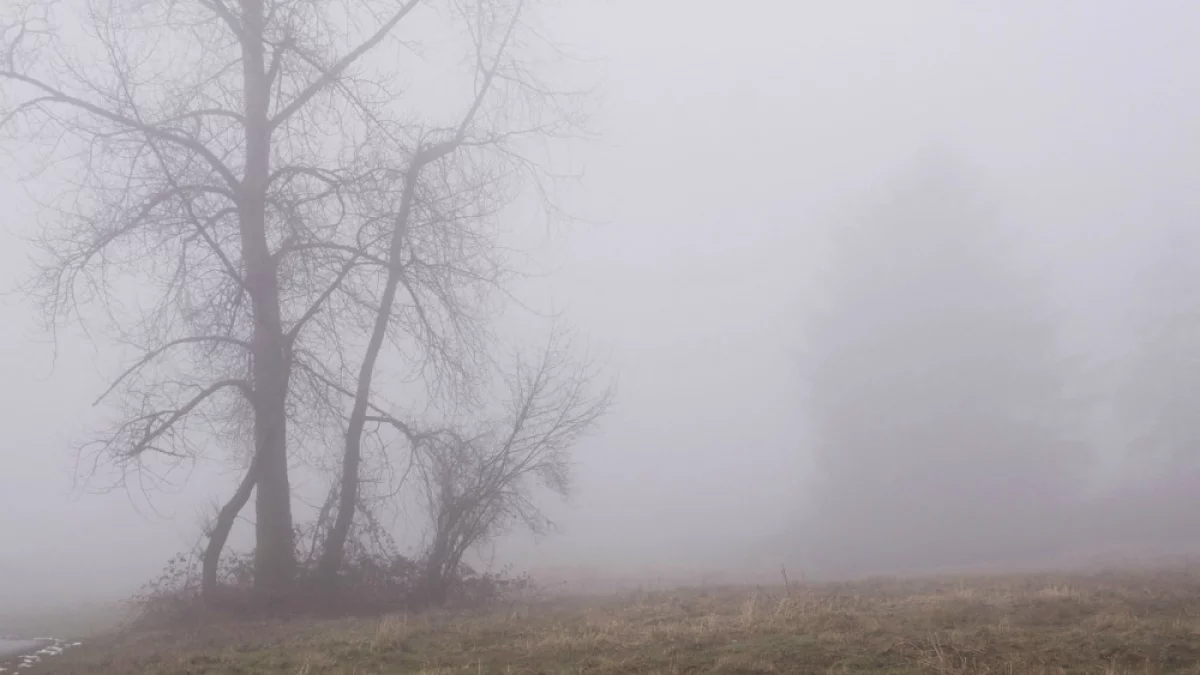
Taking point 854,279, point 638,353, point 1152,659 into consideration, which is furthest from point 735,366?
point 1152,659

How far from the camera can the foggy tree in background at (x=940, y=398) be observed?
1268 inches

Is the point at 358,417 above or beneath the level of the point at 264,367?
beneath

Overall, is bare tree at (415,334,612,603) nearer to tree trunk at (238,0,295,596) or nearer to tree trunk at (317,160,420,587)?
tree trunk at (317,160,420,587)

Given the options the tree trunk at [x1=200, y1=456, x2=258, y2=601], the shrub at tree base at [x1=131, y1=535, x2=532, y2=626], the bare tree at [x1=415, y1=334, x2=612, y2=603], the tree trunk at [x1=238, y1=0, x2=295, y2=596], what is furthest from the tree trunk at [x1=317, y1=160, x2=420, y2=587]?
the tree trunk at [x1=200, y1=456, x2=258, y2=601]

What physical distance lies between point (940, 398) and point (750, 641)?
27.4 meters

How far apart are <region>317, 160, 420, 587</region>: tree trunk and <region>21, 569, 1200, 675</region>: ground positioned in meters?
3.22

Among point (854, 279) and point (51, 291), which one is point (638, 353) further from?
point (51, 291)

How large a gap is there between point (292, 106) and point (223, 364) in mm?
4223

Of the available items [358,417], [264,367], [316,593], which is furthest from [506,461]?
[264,367]

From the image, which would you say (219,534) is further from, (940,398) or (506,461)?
(940,398)

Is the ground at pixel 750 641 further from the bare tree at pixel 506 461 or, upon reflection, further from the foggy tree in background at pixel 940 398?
the foggy tree in background at pixel 940 398

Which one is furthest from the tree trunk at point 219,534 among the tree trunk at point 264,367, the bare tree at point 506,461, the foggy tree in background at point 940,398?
the foggy tree in background at point 940,398

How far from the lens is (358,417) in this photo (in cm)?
1511

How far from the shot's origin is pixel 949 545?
104 feet
